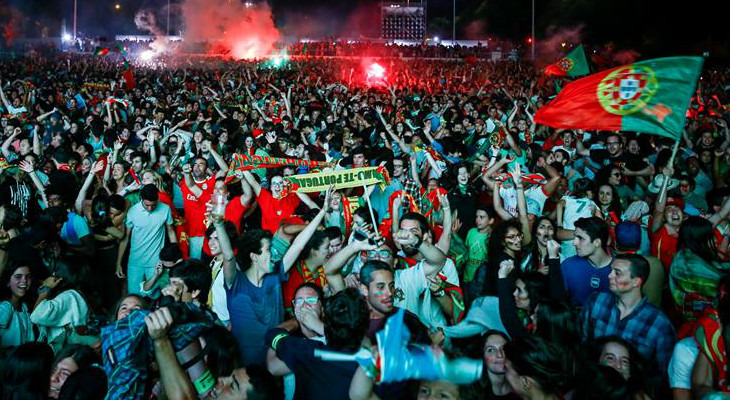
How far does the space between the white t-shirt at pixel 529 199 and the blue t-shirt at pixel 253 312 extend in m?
3.28

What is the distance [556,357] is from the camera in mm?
2805

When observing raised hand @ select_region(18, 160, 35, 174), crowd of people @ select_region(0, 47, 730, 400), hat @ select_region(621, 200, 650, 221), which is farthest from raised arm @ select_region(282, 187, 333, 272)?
raised hand @ select_region(18, 160, 35, 174)

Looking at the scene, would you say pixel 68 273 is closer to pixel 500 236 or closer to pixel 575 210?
pixel 500 236

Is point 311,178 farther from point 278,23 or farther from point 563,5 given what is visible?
point 278,23

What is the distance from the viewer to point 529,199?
21.3 feet

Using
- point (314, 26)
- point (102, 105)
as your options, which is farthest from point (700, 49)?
point (314, 26)

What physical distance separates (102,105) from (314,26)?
5442 centimetres

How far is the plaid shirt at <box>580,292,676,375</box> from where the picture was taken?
3.53 meters

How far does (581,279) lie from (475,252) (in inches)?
45.7

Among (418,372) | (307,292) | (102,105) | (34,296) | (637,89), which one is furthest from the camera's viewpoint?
(102,105)

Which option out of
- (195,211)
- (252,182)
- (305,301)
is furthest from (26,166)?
(305,301)

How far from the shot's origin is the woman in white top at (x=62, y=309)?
3867 mm

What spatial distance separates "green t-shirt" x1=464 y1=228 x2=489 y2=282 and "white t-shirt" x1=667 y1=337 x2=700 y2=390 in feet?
7.34

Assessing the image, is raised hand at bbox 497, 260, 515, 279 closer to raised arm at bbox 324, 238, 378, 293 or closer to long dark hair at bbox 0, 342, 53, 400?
raised arm at bbox 324, 238, 378, 293
